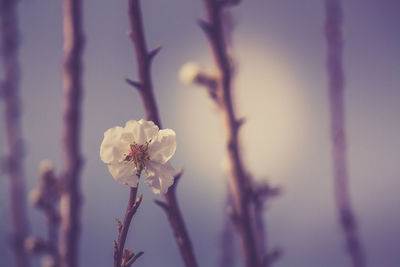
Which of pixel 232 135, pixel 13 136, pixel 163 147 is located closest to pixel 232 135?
pixel 232 135

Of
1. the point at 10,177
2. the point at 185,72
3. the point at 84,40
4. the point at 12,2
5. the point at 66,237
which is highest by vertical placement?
the point at 12,2

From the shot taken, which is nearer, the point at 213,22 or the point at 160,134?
the point at 160,134

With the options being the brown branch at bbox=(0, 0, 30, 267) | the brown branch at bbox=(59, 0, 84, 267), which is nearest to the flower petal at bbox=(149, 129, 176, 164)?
the brown branch at bbox=(59, 0, 84, 267)

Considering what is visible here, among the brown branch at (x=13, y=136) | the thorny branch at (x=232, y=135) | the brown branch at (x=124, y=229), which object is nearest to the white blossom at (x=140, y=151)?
the brown branch at (x=124, y=229)

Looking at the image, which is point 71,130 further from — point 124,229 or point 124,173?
point 124,229

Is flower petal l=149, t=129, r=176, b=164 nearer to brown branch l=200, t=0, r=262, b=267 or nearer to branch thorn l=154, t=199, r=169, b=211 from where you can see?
branch thorn l=154, t=199, r=169, b=211

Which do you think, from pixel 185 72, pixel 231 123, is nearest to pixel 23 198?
pixel 185 72

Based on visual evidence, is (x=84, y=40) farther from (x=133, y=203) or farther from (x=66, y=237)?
(x=133, y=203)
